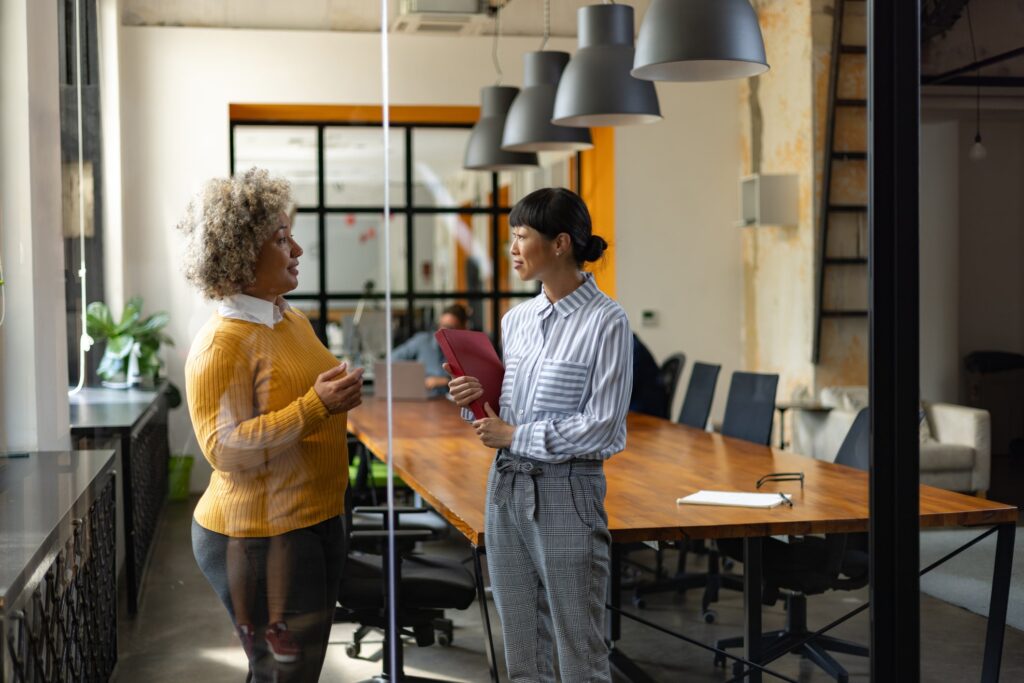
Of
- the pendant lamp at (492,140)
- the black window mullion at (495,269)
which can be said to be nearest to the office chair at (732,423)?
the pendant lamp at (492,140)

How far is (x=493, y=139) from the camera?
3.54 m

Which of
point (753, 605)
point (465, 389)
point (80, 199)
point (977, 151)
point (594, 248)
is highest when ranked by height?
point (977, 151)

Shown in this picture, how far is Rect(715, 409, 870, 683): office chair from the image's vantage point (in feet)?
13.3

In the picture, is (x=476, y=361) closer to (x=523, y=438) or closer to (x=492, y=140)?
(x=523, y=438)

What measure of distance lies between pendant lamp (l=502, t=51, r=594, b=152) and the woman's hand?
3.41 feet

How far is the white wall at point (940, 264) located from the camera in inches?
129

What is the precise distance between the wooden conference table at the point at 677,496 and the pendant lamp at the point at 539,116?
35.1 inches

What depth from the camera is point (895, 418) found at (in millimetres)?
3027

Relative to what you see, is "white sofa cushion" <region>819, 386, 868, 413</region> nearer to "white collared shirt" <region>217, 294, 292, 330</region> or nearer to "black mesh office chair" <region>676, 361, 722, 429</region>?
"black mesh office chair" <region>676, 361, 722, 429</region>

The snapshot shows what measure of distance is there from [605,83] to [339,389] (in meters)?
1.88

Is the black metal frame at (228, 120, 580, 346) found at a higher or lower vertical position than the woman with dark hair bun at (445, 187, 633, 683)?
higher

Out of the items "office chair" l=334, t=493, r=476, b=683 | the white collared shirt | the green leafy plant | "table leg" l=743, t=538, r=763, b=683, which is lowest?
"table leg" l=743, t=538, r=763, b=683

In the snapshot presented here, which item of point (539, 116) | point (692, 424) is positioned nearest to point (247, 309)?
point (539, 116)

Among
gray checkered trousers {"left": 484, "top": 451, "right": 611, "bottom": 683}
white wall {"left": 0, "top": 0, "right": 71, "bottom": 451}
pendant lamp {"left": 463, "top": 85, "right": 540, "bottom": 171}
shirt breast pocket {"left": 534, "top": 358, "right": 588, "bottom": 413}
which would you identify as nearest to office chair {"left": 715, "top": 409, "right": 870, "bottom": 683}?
gray checkered trousers {"left": 484, "top": 451, "right": 611, "bottom": 683}
